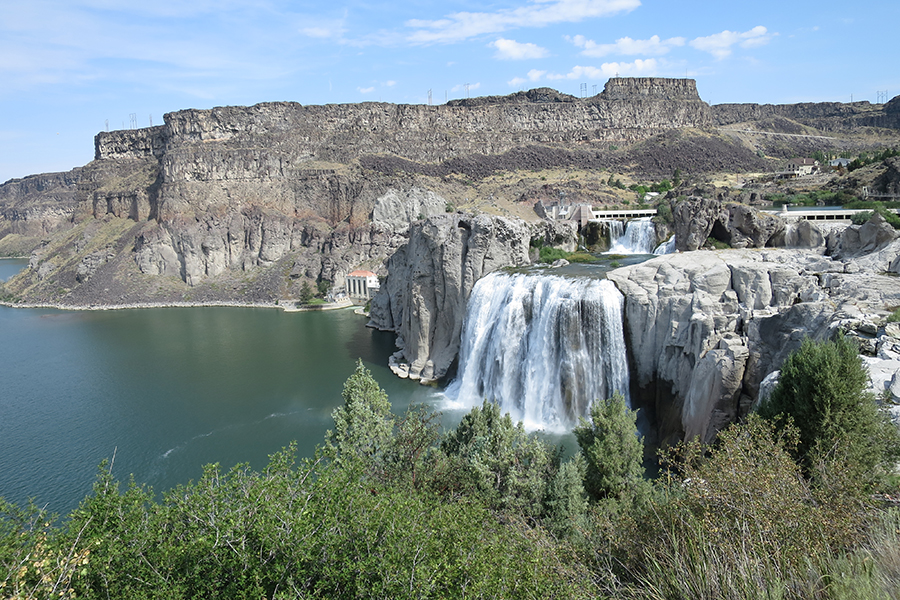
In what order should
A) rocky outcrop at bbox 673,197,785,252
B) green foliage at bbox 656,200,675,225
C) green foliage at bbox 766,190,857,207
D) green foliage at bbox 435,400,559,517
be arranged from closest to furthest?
green foliage at bbox 435,400,559,517 → rocky outcrop at bbox 673,197,785,252 → green foliage at bbox 656,200,675,225 → green foliage at bbox 766,190,857,207

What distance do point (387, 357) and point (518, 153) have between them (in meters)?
67.1

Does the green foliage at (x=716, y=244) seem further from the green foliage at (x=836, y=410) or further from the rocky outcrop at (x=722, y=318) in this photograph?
the green foliage at (x=836, y=410)

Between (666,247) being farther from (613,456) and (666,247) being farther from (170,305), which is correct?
(170,305)

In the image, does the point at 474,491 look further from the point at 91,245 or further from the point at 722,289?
the point at 91,245

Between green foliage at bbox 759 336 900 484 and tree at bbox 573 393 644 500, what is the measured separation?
428 centimetres

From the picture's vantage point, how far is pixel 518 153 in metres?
98.6

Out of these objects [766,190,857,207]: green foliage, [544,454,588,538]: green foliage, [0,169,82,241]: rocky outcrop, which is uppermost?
[0,169,82,241]: rocky outcrop

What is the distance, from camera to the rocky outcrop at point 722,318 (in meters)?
19.7

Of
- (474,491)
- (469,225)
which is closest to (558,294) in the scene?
(469,225)

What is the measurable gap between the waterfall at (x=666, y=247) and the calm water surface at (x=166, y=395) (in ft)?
70.0

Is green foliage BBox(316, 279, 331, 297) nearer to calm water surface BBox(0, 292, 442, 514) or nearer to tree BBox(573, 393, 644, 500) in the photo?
calm water surface BBox(0, 292, 442, 514)

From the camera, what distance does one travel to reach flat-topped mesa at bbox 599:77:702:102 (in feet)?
366

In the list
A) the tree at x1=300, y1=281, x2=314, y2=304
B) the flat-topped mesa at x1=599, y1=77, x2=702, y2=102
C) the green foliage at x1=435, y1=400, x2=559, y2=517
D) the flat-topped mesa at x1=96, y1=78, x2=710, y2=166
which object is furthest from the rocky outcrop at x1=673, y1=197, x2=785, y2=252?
the flat-topped mesa at x1=599, y1=77, x2=702, y2=102

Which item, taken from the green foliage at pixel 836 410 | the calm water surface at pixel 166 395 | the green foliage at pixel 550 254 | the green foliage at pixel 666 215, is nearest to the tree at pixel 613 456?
the green foliage at pixel 836 410
